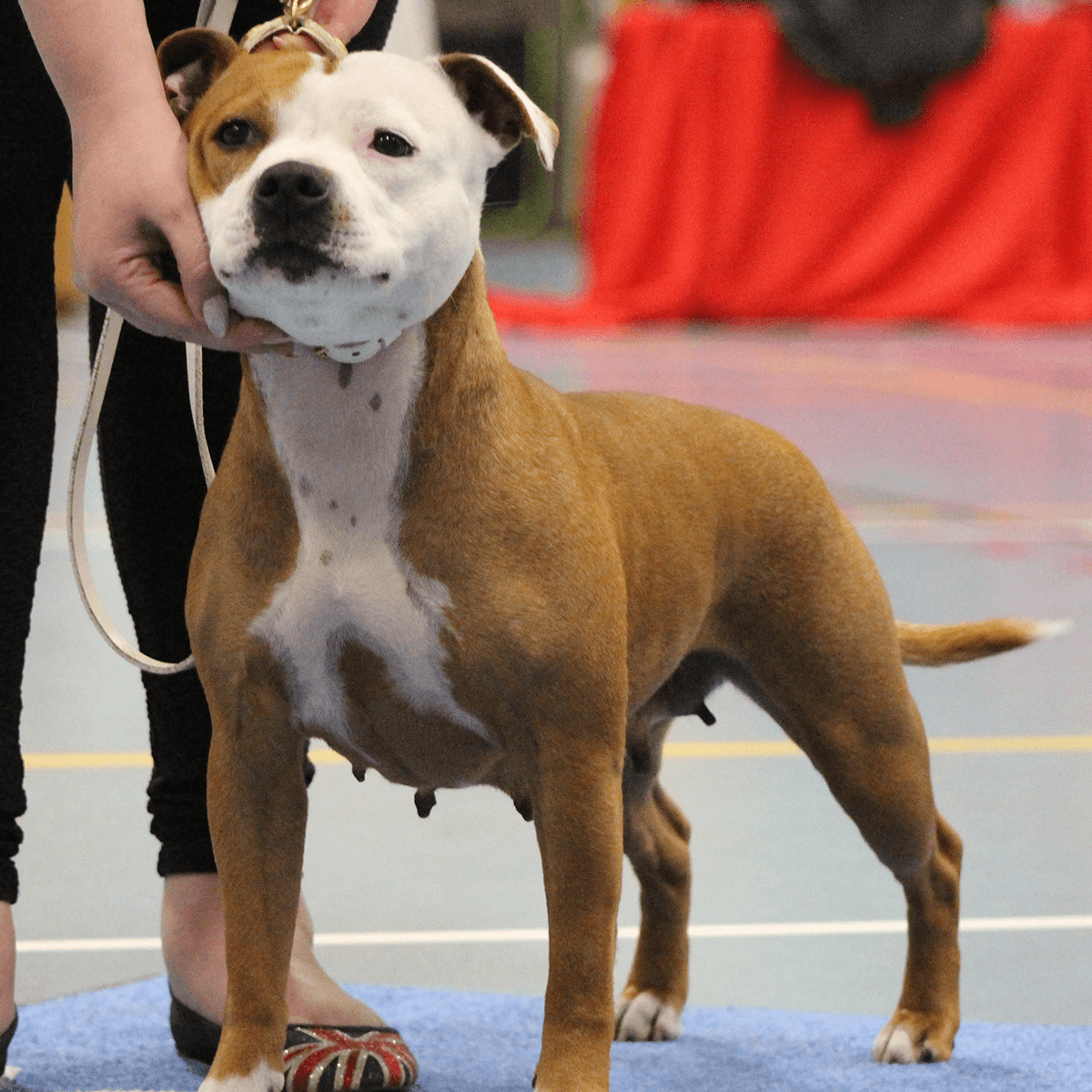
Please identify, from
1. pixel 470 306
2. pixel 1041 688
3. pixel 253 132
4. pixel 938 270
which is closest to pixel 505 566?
pixel 470 306

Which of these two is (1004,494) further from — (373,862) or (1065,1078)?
(1065,1078)

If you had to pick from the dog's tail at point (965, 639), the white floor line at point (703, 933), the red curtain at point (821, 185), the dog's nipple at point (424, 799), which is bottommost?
the red curtain at point (821, 185)

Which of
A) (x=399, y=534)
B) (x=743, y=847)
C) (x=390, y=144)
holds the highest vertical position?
(x=390, y=144)

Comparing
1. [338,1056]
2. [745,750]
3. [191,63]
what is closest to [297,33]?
[191,63]

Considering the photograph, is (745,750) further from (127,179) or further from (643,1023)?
(127,179)

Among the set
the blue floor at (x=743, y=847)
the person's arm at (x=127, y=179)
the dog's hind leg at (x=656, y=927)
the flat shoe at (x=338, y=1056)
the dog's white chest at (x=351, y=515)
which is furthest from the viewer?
the blue floor at (x=743, y=847)

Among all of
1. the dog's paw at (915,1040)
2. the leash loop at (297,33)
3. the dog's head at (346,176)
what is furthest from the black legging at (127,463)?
the dog's paw at (915,1040)

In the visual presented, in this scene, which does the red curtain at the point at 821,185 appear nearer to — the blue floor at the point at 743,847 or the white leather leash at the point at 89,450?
the blue floor at the point at 743,847

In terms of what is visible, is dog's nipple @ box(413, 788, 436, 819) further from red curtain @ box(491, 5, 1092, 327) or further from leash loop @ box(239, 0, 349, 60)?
red curtain @ box(491, 5, 1092, 327)

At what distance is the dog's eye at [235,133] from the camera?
151 cm

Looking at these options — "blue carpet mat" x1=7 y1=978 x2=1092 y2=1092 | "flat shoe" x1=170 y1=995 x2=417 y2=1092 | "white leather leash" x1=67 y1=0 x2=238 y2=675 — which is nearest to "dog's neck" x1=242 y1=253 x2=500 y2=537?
"white leather leash" x1=67 y1=0 x2=238 y2=675

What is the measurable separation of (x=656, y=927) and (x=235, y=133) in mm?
1314

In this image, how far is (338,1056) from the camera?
208 centimetres

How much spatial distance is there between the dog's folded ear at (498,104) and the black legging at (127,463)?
0.51 metres
